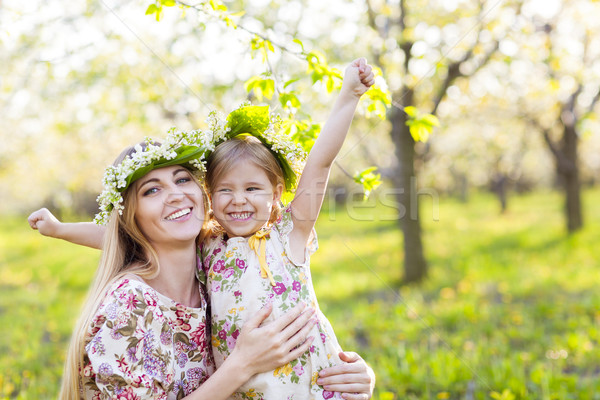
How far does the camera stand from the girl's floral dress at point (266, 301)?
6.58ft

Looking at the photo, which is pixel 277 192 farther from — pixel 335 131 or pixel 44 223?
pixel 44 223

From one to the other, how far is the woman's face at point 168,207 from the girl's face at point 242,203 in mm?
117

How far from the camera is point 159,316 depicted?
73.6 inches

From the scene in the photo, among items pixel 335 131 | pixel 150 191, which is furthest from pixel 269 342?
pixel 335 131

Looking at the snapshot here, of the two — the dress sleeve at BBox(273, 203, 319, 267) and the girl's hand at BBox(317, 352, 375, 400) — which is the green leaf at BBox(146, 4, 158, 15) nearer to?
the dress sleeve at BBox(273, 203, 319, 267)

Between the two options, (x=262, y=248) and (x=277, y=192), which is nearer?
(x=262, y=248)

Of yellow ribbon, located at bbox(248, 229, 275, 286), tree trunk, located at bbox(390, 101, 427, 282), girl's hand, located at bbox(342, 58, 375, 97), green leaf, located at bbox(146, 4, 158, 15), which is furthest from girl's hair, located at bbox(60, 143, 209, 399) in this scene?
tree trunk, located at bbox(390, 101, 427, 282)

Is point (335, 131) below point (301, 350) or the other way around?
the other way around

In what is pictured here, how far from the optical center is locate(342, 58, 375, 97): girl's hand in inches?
80.7

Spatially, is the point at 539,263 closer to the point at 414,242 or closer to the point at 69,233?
the point at 414,242

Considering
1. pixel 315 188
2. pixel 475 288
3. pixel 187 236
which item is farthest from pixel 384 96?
pixel 475 288

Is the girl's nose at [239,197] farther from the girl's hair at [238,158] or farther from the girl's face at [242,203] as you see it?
the girl's hair at [238,158]

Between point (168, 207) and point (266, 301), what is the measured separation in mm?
553

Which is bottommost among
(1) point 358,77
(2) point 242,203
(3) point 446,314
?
(3) point 446,314
